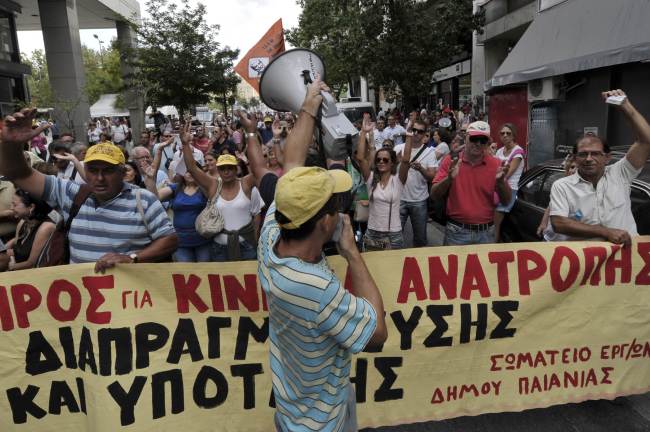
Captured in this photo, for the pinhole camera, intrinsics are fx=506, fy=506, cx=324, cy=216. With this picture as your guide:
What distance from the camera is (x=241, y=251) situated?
4430 millimetres

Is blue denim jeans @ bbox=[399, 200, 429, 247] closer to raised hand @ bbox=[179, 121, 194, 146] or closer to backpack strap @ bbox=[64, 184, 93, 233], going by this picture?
raised hand @ bbox=[179, 121, 194, 146]

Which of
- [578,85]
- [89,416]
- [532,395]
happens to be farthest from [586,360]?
[578,85]

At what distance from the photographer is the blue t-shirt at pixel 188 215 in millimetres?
4516

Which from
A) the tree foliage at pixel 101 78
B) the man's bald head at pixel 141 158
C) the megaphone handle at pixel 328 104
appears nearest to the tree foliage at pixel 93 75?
the tree foliage at pixel 101 78

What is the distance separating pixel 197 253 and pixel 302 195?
324 centimetres

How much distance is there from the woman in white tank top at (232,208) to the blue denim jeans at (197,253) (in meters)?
0.06

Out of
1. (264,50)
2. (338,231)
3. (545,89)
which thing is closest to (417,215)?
(264,50)

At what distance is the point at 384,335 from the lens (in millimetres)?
1734

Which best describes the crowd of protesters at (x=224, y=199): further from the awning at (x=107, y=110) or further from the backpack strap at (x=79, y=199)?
the awning at (x=107, y=110)

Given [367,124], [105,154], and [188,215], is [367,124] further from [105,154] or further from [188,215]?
[105,154]

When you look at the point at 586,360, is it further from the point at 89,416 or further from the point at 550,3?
the point at 550,3

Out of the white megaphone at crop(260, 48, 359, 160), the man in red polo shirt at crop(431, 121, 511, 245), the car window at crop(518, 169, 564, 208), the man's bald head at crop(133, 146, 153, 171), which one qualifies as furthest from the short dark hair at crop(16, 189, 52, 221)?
the car window at crop(518, 169, 564, 208)

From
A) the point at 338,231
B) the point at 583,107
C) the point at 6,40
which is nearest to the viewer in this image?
the point at 338,231

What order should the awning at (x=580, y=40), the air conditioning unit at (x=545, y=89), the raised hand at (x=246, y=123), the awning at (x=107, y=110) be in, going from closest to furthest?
the raised hand at (x=246, y=123)
the awning at (x=580, y=40)
the air conditioning unit at (x=545, y=89)
the awning at (x=107, y=110)
